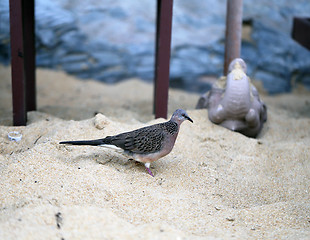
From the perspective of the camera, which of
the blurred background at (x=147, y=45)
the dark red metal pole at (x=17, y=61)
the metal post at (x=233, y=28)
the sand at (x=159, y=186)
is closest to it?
the sand at (x=159, y=186)

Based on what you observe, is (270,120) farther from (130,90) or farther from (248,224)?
(130,90)

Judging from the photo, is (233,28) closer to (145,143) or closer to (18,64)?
(145,143)

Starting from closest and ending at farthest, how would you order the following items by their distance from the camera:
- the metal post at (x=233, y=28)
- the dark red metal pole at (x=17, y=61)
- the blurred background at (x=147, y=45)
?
1. the dark red metal pole at (x=17, y=61)
2. the metal post at (x=233, y=28)
3. the blurred background at (x=147, y=45)

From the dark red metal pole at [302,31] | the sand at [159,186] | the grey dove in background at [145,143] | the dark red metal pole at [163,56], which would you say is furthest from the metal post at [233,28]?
the grey dove in background at [145,143]

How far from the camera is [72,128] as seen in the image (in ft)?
11.3

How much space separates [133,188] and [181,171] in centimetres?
56

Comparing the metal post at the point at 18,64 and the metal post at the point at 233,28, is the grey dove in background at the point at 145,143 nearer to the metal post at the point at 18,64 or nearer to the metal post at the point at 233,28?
the metal post at the point at 18,64

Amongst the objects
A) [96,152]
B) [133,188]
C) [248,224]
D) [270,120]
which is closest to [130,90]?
[270,120]

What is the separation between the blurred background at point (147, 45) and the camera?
750 centimetres

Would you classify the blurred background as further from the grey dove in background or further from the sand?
the grey dove in background

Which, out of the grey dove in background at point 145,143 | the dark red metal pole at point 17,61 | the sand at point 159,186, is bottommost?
the sand at point 159,186

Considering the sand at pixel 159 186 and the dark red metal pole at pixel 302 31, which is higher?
the dark red metal pole at pixel 302 31

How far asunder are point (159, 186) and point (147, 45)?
18.8 ft

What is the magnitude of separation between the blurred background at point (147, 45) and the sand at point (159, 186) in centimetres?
342
